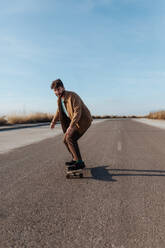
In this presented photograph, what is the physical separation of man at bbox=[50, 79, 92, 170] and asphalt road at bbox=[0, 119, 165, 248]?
70 cm

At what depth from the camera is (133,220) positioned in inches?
120

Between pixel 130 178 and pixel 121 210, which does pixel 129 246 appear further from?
pixel 130 178

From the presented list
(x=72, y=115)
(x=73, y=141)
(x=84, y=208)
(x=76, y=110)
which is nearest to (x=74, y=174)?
(x=73, y=141)

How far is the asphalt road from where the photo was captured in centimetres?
260

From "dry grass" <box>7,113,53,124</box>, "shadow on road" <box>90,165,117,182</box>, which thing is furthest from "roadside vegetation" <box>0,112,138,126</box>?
"shadow on road" <box>90,165,117,182</box>

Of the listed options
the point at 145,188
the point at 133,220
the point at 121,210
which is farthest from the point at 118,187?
the point at 133,220

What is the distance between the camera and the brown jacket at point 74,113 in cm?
502

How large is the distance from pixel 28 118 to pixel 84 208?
3982 cm

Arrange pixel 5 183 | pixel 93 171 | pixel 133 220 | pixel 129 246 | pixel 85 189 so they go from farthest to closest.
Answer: pixel 93 171, pixel 5 183, pixel 85 189, pixel 133 220, pixel 129 246

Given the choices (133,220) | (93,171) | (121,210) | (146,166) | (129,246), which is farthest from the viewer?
(146,166)

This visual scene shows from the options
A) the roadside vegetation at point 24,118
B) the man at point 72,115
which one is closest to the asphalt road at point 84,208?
the man at point 72,115

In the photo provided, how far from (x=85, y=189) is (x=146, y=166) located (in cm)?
251

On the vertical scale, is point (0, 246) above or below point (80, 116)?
below

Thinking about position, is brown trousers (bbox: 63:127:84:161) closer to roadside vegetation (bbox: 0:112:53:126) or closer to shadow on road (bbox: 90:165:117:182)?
shadow on road (bbox: 90:165:117:182)
